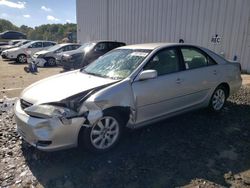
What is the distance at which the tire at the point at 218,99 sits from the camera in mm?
5353

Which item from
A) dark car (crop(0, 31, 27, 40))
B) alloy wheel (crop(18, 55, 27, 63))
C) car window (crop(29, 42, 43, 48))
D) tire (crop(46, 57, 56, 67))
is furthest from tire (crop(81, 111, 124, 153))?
dark car (crop(0, 31, 27, 40))

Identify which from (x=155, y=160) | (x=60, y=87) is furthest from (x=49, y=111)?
(x=155, y=160)

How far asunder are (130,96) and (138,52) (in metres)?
1.02

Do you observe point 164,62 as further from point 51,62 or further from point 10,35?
point 10,35

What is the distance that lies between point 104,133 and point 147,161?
0.70 m

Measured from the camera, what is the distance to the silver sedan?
335 centimetres

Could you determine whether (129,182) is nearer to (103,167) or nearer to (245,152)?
(103,167)

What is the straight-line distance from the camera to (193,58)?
4.97m

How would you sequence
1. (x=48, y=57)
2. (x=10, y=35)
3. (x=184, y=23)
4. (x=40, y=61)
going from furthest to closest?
(x=10, y=35), (x=48, y=57), (x=40, y=61), (x=184, y=23)

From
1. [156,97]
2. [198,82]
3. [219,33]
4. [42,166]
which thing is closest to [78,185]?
[42,166]

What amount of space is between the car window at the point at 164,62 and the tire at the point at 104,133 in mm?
1013

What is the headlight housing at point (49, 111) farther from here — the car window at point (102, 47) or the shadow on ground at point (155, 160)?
the car window at point (102, 47)

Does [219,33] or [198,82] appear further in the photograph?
[219,33]

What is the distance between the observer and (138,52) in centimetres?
451
